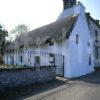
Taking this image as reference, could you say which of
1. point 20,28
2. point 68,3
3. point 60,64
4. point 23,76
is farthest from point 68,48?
point 20,28

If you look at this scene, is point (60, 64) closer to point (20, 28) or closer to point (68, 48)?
point (68, 48)

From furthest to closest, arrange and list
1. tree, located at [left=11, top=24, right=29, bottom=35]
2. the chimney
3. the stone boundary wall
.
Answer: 1. tree, located at [left=11, top=24, right=29, bottom=35]
2. the chimney
3. the stone boundary wall

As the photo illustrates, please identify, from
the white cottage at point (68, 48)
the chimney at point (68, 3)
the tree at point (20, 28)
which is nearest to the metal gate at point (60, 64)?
the white cottage at point (68, 48)

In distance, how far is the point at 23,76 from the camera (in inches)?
489

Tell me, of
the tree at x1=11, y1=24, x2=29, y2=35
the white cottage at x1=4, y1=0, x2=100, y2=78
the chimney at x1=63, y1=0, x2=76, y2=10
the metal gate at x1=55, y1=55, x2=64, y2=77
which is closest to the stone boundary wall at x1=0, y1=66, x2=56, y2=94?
the white cottage at x1=4, y1=0, x2=100, y2=78

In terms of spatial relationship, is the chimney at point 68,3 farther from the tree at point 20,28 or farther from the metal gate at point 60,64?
the tree at point 20,28

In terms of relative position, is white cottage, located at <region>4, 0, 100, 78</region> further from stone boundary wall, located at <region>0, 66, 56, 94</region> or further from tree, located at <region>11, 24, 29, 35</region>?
tree, located at <region>11, 24, 29, 35</region>

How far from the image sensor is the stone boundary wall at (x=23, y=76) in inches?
431

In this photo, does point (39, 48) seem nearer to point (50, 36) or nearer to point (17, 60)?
point (50, 36)

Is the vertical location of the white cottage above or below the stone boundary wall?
above

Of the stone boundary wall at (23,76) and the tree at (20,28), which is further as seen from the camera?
the tree at (20,28)

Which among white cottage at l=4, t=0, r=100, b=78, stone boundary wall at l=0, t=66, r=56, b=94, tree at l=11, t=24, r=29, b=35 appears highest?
tree at l=11, t=24, r=29, b=35

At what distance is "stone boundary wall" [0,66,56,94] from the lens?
10945 mm

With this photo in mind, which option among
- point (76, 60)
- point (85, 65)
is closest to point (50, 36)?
point (76, 60)
